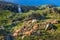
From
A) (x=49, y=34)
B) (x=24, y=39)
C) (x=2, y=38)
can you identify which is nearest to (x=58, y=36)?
(x=49, y=34)

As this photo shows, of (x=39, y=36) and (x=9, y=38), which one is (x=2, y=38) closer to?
(x=9, y=38)

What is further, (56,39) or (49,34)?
(49,34)

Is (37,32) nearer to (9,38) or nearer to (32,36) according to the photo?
(32,36)

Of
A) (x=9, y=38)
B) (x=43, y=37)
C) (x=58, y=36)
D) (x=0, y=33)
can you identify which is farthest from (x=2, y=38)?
(x=58, y=36)

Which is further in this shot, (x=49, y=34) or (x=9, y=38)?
(x=49, y=34)

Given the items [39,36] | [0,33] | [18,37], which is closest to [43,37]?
[39,36]

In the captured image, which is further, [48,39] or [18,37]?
[18,37]

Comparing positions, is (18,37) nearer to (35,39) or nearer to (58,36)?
(35,39)
